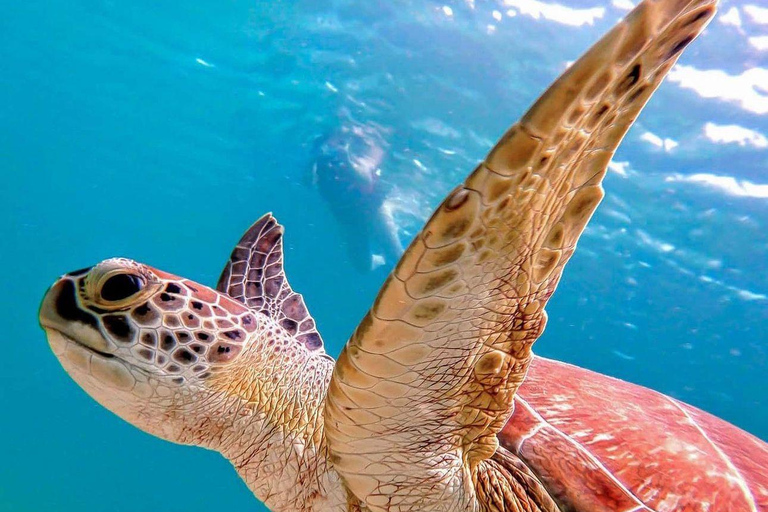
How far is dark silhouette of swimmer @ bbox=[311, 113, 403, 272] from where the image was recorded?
40.8 ft

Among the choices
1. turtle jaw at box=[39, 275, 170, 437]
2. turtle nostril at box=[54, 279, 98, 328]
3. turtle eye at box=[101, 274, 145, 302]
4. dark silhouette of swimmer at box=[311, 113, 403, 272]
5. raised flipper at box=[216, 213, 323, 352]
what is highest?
dark silhouette of swimmer at box=[311, 113, 403, 272]

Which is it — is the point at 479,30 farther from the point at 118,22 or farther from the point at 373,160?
the point at 118,22

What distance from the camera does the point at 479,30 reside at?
771 centimetres

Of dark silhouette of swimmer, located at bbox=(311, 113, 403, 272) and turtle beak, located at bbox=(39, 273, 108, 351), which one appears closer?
turtle beak, located at bbox=(39, 273, 108, 351)

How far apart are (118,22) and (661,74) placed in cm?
1425

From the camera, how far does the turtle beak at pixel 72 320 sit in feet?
4.46

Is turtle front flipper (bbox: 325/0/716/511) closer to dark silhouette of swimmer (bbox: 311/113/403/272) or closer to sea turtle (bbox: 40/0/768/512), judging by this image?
sea turtle (bbox: 40/0/768/512)

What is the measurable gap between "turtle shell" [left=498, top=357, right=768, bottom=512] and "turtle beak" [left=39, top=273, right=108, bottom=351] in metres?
1.21

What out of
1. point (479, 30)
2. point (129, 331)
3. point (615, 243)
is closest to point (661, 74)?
point (129, 331)

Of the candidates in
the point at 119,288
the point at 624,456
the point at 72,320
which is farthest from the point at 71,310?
the point at 624,456

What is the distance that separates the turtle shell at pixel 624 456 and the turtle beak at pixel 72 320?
47.5 inches

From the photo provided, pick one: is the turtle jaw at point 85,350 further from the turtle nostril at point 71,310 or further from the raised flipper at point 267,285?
the raised flipper at point 267,285

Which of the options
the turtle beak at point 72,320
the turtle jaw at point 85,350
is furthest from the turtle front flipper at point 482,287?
the turtle beak at point 72,320

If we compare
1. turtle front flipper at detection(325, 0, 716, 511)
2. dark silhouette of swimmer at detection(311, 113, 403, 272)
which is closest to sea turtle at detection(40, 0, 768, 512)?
turtle front flipper at detection(325, 0, 716, 511)
